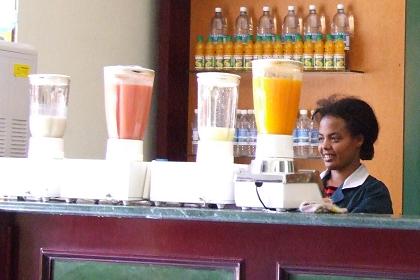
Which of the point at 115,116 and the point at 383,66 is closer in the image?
the point at 115,116

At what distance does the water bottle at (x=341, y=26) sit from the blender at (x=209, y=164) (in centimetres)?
273

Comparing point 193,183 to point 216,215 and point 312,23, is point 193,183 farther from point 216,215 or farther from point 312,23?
point 312,23

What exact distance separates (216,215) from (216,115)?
0.47m

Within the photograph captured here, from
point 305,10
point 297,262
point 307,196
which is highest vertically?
point 305,10

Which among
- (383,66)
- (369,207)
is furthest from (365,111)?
(383,66)

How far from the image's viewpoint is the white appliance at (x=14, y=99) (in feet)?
10.6

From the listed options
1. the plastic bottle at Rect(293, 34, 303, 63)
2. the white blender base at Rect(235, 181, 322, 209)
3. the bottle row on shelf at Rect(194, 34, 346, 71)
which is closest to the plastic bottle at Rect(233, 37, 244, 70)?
the bottle row on shelf at Rect(194, 34, 346, 71)

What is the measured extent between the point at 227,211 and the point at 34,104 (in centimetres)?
92

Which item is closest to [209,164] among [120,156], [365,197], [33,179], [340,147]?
[120,156]

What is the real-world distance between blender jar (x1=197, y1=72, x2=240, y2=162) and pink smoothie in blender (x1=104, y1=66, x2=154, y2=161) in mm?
192

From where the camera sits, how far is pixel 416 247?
2162 mm

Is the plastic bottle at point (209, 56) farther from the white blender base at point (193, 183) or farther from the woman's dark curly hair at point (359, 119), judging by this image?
the white blender base at point (193, 183)

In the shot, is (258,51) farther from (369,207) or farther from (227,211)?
(227,211)

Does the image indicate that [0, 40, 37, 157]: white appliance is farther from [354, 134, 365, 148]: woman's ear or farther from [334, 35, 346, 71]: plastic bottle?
[334, 35, 346, 71]: plastic bottle
